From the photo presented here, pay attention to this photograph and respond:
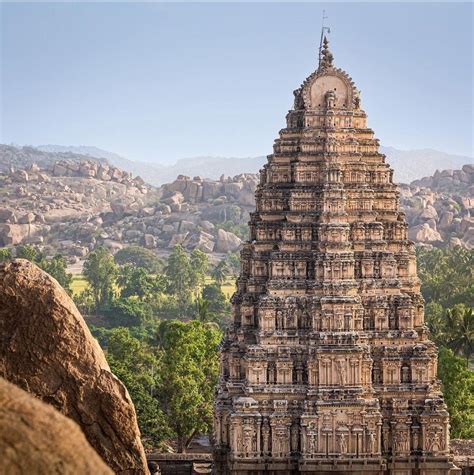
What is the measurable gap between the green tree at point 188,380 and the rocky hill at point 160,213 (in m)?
73.2

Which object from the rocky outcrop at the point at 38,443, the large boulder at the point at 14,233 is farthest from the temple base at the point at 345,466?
the large boulder at the point at 14,233

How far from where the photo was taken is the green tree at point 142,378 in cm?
3803

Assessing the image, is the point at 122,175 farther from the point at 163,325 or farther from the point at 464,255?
the point at 163,325

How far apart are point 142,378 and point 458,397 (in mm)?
13438

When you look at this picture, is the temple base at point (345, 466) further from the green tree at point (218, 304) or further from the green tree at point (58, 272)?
the green tree at point (58, 272)

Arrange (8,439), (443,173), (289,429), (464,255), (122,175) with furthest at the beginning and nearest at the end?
(122,175) → (443,173) → (464,255) → (289,429) → (8,439)

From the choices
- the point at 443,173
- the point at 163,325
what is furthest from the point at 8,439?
the point at 443,173

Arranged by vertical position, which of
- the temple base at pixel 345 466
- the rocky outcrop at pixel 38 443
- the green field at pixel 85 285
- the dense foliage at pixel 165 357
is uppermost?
the rocky outcrop at pixel 38 443

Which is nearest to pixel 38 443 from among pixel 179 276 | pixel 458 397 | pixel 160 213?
pixel 458 397

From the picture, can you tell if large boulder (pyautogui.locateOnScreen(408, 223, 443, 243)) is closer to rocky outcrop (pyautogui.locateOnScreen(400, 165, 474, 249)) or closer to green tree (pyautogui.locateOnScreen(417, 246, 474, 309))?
rocky outcrop (pyautogui.locateOnScreen(400, 165, 474, 249))

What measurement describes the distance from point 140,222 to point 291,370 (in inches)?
4458

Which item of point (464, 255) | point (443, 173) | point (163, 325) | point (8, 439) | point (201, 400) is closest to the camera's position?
point (8, 439)

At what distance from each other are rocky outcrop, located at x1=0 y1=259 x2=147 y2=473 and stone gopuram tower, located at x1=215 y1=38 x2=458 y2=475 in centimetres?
1353

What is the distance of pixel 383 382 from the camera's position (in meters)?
30.3
